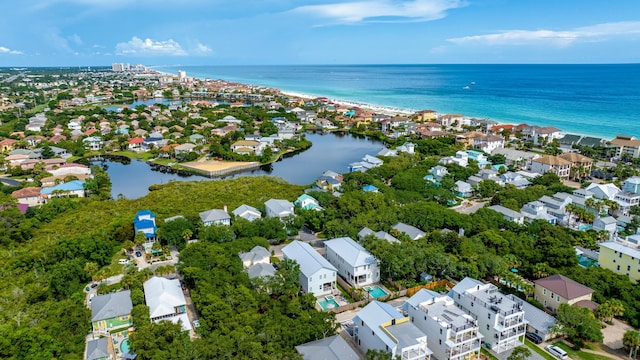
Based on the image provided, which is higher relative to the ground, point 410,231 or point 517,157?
point 517,157

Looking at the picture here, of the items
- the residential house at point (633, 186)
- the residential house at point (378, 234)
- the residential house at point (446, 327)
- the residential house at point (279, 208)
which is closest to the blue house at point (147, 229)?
the residential house at point (279, 208)

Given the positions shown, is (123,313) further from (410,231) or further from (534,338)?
(534,338)

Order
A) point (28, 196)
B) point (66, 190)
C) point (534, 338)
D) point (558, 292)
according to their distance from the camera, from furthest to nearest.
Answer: point (66, 190) → point (28, 196) → point (558, 292) → point (534, 338)

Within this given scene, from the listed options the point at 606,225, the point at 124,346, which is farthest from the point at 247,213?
the point at 606,225

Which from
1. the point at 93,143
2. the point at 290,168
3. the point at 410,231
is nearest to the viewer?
the point at 410,231

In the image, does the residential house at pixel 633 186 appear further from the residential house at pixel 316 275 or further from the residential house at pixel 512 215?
the residential house at pixel 316 275

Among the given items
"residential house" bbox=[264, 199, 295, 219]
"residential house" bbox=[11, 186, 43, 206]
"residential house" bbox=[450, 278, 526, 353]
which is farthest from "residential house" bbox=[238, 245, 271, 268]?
"residential house" bbox=[11, 186, 43, 206]

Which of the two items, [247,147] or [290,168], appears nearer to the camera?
[290,168]

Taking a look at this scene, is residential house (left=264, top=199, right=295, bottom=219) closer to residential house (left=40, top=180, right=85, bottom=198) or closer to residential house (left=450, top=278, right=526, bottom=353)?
residential house (left=450, top=278, right=526, bottom=353)
